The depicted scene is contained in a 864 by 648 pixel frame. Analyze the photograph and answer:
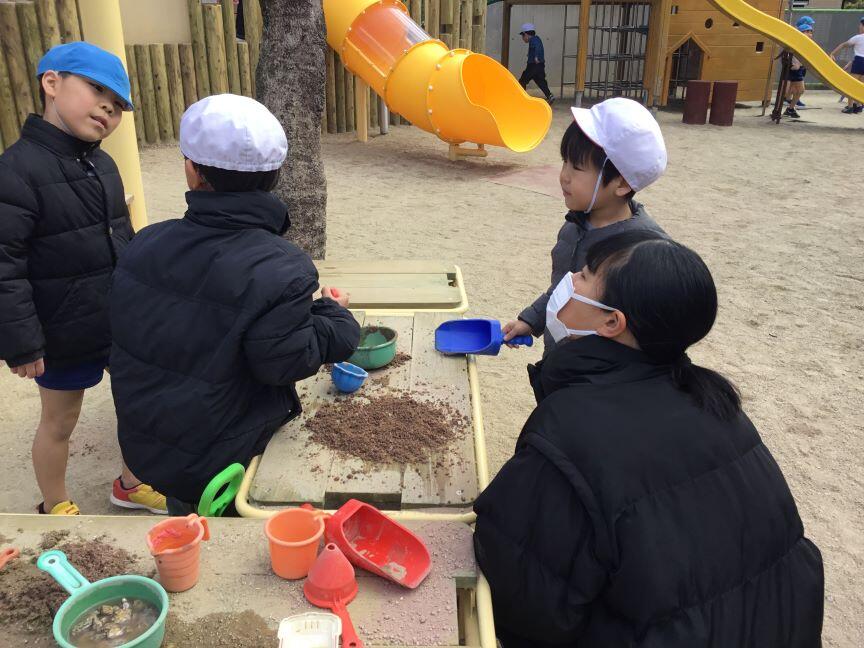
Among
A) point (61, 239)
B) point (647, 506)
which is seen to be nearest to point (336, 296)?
point (61, 239)

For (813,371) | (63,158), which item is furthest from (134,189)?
(813,371)

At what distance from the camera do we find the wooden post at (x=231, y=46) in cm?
892

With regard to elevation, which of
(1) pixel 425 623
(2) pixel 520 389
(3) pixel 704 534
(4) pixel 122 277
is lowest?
(2) pixel 520 389

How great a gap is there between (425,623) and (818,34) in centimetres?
2285

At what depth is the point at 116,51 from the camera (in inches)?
151

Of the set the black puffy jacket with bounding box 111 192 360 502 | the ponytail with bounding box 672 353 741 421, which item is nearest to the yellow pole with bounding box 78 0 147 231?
the black puffy jacket with bounding box 111 192 360 502

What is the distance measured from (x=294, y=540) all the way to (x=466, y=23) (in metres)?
11.4

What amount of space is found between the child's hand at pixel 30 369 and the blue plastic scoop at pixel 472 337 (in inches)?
51.6

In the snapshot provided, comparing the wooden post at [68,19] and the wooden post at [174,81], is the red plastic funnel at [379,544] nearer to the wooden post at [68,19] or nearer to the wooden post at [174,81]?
the wooden post at [68,19]

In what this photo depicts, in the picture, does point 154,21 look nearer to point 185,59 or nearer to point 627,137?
point 185,59

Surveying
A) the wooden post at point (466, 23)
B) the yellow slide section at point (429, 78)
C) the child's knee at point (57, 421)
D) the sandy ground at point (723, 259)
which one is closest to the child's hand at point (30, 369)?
the child's knee at point (57, 421)

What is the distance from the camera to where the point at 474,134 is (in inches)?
333

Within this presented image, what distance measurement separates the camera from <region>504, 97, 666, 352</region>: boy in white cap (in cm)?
220

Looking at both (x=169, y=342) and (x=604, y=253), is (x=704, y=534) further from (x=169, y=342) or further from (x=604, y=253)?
(x=169, y=342)
